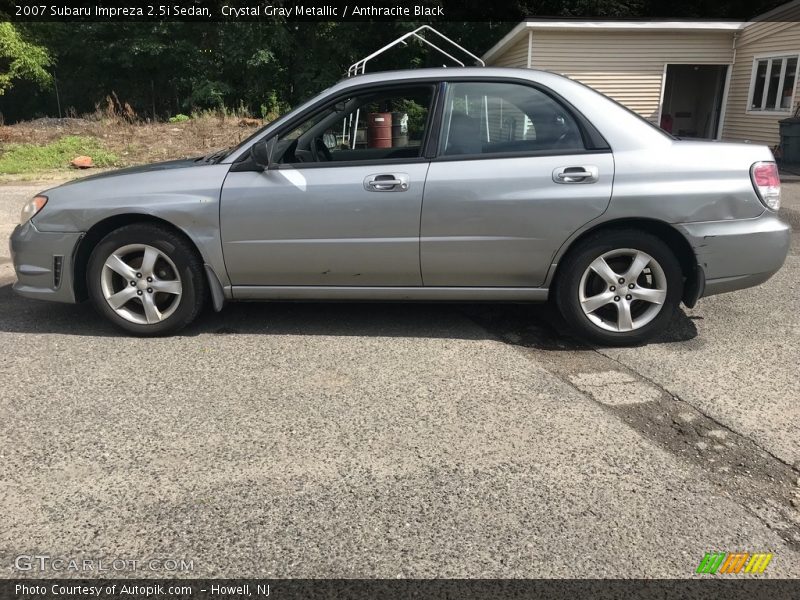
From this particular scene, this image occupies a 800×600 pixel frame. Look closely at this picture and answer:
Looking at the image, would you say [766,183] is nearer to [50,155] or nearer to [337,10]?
[50,155]

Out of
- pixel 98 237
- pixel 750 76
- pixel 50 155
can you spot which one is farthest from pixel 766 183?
pixel 750 76

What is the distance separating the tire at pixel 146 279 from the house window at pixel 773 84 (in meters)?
17.0

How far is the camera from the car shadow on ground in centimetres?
445

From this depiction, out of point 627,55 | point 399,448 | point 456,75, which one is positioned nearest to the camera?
point 399,448

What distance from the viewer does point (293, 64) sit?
93.9 feet

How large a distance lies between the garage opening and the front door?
19.4 metres

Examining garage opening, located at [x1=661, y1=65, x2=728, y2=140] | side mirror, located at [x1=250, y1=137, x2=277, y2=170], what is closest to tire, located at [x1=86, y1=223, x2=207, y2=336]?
side mirror, located at [x1=250, y1=137, x2=277, y2=170]

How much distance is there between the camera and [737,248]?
13.1 feet

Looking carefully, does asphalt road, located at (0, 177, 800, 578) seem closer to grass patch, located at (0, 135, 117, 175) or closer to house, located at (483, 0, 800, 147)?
grass patch, located at (0, 135, 117, 175)

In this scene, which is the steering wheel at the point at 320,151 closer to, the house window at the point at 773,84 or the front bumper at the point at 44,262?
the front bumper at the point at 44,262

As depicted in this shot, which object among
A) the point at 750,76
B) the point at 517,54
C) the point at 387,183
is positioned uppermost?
the point at 517,54

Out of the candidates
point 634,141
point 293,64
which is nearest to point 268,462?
point 634,141

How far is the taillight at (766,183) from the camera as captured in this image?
398cm

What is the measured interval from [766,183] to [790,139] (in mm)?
13114
